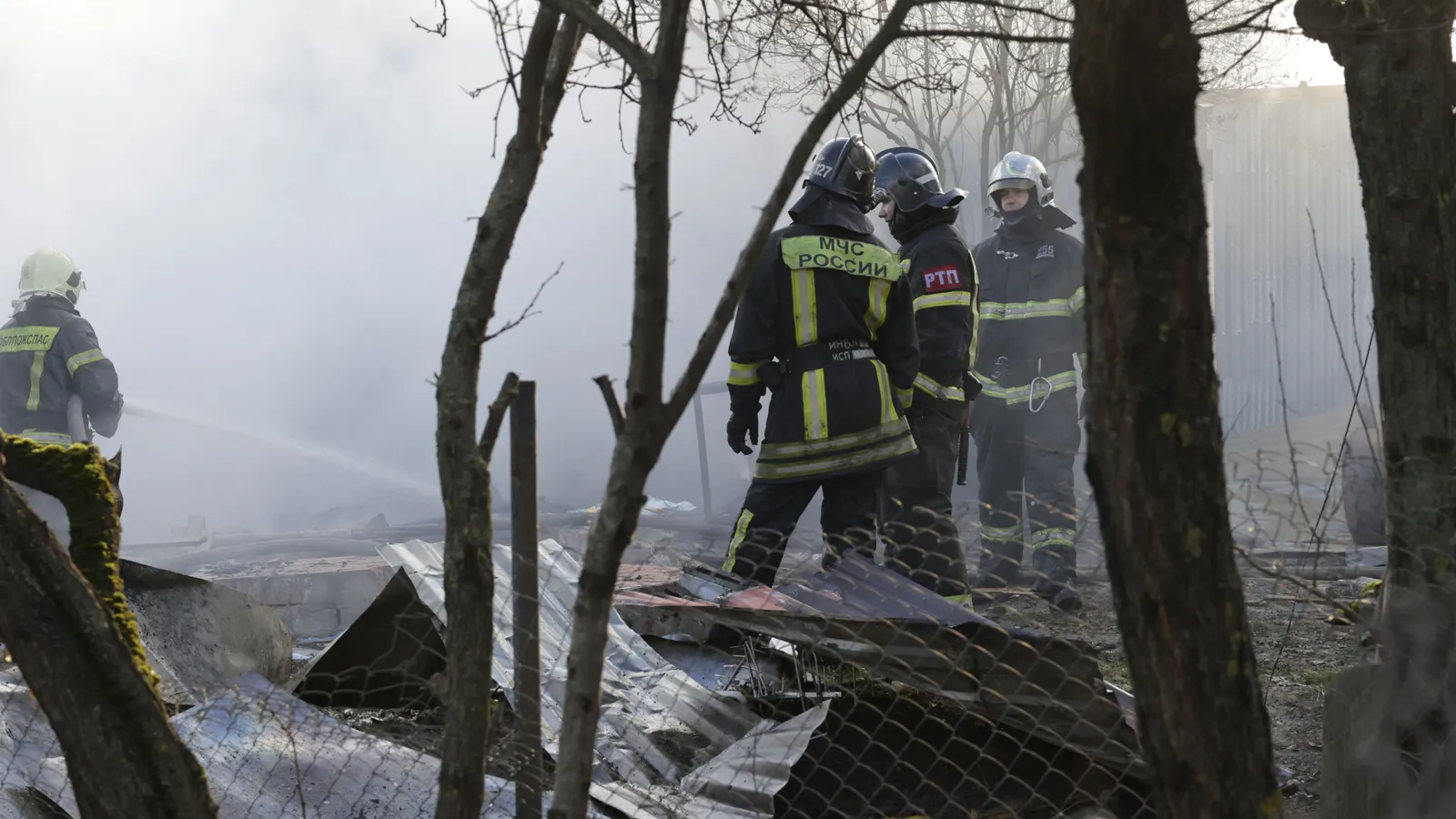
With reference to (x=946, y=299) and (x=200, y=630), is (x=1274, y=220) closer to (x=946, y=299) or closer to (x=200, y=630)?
(x=946, y=299)

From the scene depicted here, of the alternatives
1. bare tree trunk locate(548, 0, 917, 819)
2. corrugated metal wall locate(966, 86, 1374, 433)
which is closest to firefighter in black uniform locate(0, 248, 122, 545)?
bare tree trunk locate(548, 0, 917, 819)

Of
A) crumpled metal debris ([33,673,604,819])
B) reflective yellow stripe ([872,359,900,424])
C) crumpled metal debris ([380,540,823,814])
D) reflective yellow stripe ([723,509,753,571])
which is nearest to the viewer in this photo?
crumpled metal debris ([33,673,604,819])

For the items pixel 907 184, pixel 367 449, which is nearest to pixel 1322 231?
pixel 907 184

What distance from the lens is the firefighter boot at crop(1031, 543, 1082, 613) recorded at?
18.1 ft

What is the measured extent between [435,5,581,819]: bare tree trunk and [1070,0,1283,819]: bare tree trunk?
0.85 m

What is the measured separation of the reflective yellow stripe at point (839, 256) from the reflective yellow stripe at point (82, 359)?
405cm

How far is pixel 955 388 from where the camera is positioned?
564cm

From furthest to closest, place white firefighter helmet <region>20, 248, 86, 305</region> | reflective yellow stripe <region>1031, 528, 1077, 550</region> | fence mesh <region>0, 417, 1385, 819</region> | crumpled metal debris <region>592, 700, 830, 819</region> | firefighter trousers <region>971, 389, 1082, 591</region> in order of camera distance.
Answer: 1. white firefighter helmet <region>20, 248, 86, 305</region>
2. firefighter trousers <region>971, 389, 1082, 591</region>
3. reflective yellow stripe <region>1031, 528, 1077, 550</region>
4. crumpled metal debris <region>592, 700, 830, 819</region>
5. fence mesh <region>0, 417, 1385, 819</region>

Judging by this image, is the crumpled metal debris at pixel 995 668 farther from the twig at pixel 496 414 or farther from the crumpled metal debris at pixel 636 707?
the twig at pixel 496 414

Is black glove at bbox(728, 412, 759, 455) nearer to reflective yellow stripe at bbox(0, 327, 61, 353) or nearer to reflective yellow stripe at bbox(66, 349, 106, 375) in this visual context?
reflective yellow stripe at bbox(66, 349, 106, 375)

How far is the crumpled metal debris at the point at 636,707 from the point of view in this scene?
335cm

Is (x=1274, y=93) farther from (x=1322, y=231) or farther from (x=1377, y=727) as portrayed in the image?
(x=1377, y=727)

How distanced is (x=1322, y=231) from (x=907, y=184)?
12.9 m

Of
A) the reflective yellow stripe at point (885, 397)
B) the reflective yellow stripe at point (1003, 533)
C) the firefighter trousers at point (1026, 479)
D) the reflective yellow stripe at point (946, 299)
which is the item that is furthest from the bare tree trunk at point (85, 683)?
the reflective yellow stripe at point (1003, 533)
